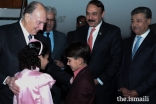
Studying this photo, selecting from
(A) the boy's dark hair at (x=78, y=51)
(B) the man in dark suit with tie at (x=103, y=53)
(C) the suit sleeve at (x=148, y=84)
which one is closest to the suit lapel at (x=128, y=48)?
(B) the man in dark suit with tie at (x=103, y=53)

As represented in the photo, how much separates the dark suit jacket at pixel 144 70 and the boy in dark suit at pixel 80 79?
72 centimetres

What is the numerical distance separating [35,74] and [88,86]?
461 mm

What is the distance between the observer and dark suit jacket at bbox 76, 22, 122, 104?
316 cm

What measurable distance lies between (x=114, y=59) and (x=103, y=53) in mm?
146

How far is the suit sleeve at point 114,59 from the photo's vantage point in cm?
315

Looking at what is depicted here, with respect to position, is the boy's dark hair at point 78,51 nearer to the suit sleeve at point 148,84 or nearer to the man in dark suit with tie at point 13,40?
the man in dark suit with tie at point 13,40

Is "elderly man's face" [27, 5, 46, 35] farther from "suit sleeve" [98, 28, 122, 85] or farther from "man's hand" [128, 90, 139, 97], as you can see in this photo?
"man's hand" [128, 90, 139, 97]

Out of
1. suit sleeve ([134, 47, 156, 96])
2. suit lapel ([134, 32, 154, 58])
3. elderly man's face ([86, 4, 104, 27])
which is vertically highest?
elderly man's face ([86, 4, 104, 27])

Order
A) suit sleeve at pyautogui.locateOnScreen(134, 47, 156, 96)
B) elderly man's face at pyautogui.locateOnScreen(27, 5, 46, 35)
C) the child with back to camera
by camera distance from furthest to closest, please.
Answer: suit sleeve at pyautogui.locateOnScreen(134, 47, 156, 96) < elderly man's face at pyautogui.locateOnScreen(27, 5, 46, 35) < the child with back to camera

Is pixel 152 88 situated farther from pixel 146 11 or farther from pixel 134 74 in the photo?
pixel 146 11

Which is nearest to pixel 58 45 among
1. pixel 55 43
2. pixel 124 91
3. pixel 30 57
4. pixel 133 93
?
pixel 55 43

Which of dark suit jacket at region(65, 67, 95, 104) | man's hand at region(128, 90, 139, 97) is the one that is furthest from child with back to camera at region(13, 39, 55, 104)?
man's hand at region(128, 90, 139, 97)

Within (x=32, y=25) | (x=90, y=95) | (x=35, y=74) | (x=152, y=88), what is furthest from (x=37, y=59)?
(x=152, y=88)

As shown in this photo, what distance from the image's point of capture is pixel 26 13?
7.87ft
